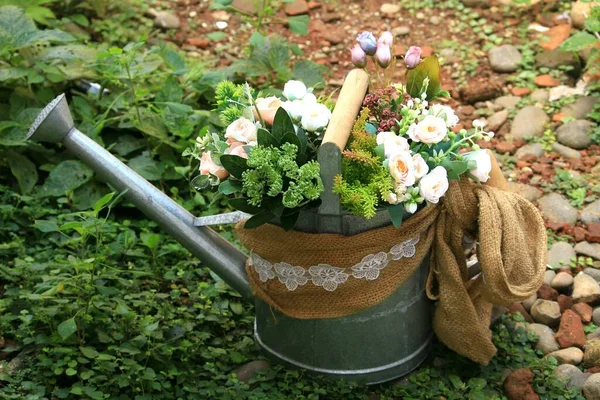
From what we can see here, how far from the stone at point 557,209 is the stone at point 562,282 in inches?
12.8

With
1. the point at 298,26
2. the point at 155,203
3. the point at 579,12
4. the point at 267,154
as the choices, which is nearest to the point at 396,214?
the point at 267,154

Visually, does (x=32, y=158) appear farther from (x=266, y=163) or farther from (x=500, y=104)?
(x=500, y=104)

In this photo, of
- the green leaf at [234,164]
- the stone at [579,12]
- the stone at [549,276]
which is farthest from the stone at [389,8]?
the green leaf at [234,164]

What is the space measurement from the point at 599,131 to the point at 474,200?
1.41 m

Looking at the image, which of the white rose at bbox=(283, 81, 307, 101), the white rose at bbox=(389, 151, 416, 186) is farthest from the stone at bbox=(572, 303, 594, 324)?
the white rose at bbox=(283, 81, 307, 101)

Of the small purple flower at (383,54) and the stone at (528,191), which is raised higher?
the small purple flower at (383,54)

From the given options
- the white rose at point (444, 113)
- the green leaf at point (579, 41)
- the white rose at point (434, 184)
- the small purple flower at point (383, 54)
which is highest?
the small purple flower at point (383, 54)

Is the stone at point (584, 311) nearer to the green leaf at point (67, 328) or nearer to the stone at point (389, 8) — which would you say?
the green leaf at point (67, 328)

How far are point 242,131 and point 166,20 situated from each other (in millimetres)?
2361

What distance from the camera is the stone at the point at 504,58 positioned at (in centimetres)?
413

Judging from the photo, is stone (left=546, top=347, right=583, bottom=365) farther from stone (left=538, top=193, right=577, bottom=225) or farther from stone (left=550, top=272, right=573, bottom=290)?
stone (left=538, top=193, right=577, bottom=225)

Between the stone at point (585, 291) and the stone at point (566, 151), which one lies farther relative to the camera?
the stone at point (566, 151)

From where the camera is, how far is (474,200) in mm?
2486

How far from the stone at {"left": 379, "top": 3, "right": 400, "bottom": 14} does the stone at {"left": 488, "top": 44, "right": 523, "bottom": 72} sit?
0.59m
